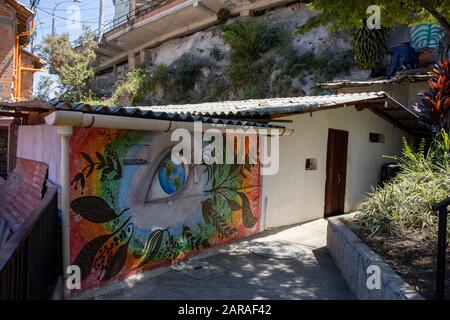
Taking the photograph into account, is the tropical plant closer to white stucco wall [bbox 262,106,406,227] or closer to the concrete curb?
white stucco wall [bbox 262,106,406,227]

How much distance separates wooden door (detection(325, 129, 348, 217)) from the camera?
9.40m

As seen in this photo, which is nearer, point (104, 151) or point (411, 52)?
point (104, 151)

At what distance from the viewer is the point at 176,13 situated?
28125 millimetres

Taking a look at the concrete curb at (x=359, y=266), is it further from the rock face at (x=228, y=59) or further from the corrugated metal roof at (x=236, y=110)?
the rock face at (x=228, y=59)

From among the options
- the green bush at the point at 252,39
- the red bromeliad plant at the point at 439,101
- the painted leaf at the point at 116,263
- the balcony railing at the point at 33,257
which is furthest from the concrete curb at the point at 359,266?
the green bush at the point at 252,39

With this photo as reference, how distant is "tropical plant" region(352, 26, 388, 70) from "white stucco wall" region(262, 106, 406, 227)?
20.2 feet

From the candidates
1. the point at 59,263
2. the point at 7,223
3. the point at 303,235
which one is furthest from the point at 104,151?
the point at 303,235

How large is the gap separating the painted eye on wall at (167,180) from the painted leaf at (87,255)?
3.07 feet

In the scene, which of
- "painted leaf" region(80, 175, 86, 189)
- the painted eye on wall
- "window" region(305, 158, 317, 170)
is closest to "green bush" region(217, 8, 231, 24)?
"window" region(305, 158, 317, 170)

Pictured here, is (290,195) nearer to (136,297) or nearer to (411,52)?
(136,297)

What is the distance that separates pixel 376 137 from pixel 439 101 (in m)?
2.49

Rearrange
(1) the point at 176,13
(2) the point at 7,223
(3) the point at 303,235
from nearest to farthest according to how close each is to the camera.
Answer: (2) the point at 7,223
(3) the point at 303,235
(1) the point at 176,13

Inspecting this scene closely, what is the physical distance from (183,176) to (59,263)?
2.15 meters

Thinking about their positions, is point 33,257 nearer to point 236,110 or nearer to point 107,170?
point 107,170
